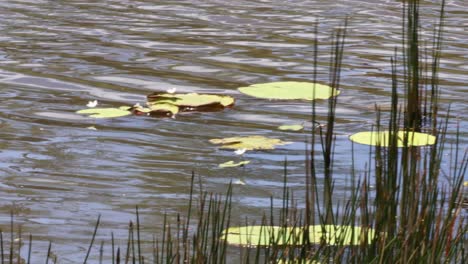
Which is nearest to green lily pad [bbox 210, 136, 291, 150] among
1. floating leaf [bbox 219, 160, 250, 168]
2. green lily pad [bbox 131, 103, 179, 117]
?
floating leaf [bbox 219, 160, 250, 168]

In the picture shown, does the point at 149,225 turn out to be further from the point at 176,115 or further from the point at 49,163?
the point at 176,115

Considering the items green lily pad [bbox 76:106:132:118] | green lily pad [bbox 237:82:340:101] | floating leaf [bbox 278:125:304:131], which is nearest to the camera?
floating leaf [bbox 278:125:304:131]

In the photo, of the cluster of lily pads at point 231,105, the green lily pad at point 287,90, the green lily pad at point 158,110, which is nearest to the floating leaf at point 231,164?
the cluster of lily pads at point 231,105

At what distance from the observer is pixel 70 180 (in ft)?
12.9

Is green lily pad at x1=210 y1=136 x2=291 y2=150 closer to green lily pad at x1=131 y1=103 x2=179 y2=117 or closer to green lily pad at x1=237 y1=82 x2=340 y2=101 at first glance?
green lily pad at x1=131 y1=103 x2=179 y2=117

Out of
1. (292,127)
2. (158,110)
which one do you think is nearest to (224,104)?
(158,110)

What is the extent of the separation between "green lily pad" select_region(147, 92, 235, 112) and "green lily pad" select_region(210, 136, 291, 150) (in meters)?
0.49

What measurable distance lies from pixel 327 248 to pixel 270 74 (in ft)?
10.8

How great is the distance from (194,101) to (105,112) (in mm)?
416

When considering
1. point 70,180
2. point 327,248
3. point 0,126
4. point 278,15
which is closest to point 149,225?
point 70,180

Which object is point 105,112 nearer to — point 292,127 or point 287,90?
point 292,127

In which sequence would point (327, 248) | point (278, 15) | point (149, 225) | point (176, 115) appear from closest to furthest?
point (327, 248), point (149, 225), point (176, 115), point (278, 15)

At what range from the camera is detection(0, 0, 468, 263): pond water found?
3.74m


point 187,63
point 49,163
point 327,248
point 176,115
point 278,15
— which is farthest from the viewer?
point 278,15
